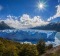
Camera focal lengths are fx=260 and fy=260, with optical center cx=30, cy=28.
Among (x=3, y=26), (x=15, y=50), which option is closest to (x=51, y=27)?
(x=3, y=26)

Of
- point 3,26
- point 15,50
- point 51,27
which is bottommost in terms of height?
point 15,50

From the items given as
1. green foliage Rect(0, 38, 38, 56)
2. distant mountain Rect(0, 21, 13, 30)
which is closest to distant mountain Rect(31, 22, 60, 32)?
distant mountain Rect(0, 21, 13, 30)

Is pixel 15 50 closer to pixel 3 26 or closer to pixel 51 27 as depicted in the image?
pixel 3 26

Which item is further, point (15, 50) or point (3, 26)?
point (3, 26)

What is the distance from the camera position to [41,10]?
11.9 meters

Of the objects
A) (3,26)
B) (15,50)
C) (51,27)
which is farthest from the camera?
(51,27)

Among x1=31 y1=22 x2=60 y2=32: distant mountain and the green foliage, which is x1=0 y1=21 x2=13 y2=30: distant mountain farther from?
the green foliage

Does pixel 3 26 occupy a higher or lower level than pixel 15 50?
higher

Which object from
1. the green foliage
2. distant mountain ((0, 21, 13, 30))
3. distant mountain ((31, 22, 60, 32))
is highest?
distant mountain ((0, 21, 13, 30))

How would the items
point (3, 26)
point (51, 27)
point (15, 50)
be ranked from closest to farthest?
point (15, 50), point (3, 26), point (51, 27)

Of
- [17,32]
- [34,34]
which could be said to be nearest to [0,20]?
[17,32]

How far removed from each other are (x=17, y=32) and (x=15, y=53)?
4.36 m

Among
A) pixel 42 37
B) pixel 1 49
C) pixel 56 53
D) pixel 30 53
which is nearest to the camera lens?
pixel 1 49

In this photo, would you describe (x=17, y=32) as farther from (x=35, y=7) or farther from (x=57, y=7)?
(x=57, y=7)
